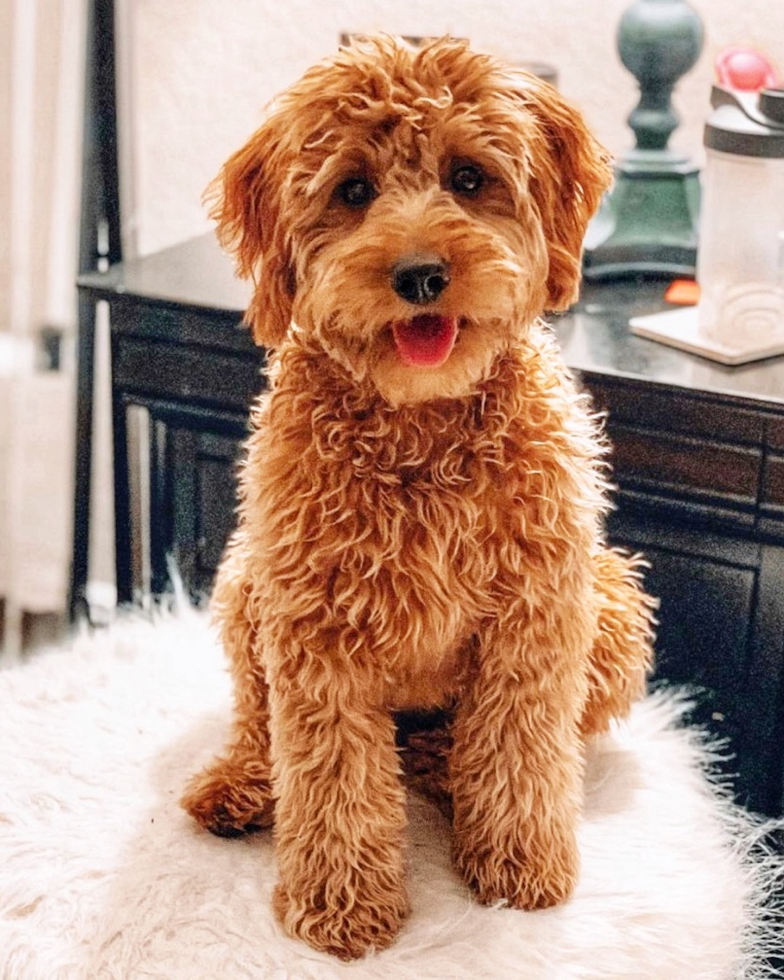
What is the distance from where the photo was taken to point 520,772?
1057mm

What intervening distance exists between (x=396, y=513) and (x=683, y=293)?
2.19ft

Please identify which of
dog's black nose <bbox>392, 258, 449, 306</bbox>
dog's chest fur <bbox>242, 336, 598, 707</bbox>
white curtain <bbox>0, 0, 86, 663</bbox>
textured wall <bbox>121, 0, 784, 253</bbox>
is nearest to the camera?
dog's black nose <bbox>392, 258, 449, 306</bbox>

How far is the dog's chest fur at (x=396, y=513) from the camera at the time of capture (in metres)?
0.97

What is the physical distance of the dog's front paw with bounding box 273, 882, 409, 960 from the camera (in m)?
1.02

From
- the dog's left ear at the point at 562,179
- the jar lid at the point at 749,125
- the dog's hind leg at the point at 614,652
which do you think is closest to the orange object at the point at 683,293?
the jar lid at the point at 749,125

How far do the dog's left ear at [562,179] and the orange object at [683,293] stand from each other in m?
0.51

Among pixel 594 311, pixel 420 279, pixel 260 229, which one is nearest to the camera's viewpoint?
pixel 420 279

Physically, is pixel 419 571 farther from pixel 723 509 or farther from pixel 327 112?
pixel 723 509

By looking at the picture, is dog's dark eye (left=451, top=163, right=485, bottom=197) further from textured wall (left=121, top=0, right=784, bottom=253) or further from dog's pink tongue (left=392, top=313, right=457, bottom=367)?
textured wall (left=121, top=0, right=784, bottom=253)

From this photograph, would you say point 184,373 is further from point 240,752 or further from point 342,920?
point 342,920

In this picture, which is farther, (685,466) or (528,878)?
(685,466)

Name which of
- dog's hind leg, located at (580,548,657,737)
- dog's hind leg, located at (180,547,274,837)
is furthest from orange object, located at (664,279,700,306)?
dog's hind leg, located at (180,547,274,837)

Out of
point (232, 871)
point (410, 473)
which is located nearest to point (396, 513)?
point (410, 473)

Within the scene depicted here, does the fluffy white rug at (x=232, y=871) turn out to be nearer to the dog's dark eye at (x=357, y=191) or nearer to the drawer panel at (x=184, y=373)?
the drawer panel at (x=184, y=373)
